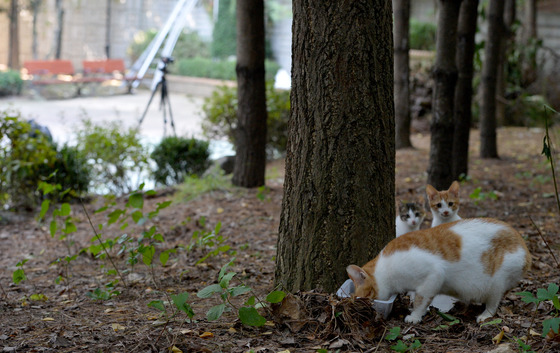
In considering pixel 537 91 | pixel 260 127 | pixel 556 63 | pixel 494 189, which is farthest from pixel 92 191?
pixel 556 63

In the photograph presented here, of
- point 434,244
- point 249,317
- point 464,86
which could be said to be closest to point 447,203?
point 434,244

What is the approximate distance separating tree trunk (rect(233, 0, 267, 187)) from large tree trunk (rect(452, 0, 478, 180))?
2.54 meters

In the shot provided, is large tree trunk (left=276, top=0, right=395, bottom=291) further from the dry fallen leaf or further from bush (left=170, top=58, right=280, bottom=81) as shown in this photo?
bush (left=170, top=58, right=280, bottom=81)

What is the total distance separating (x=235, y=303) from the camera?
3535 millimetres

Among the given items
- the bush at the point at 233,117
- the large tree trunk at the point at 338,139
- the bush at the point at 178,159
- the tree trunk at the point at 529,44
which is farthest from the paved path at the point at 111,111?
the large tree trunk at the point at 338,139

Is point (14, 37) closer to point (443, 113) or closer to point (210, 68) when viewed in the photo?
point (210, 68)

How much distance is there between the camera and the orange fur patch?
118 inches

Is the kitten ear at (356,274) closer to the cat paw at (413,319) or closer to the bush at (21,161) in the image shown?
the cat paw at (413,319)

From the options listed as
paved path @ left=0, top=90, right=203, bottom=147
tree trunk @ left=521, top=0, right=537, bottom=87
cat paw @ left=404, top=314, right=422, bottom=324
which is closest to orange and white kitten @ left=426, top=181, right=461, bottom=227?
cat paw @ left=404, top=314, right=422, bottom=324

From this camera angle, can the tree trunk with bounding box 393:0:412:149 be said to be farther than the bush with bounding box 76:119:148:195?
Yes

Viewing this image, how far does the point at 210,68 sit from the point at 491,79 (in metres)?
16.6

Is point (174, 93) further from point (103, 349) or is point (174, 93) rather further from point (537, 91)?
point (103, 349)

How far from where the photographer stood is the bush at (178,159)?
934 centimetres

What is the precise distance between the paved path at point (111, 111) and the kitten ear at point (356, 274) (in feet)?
36.4
